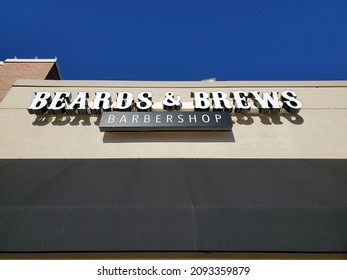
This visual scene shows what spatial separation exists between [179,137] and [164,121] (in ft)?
1.90

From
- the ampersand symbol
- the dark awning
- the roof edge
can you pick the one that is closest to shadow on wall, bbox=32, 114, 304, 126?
the roof edge

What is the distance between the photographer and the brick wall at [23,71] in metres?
7.66

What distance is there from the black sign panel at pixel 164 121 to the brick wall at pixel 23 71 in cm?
439

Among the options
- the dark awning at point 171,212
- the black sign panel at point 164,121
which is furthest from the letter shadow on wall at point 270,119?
the dark awning at point 171,212

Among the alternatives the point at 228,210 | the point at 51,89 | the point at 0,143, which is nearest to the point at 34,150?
the point at 0,143

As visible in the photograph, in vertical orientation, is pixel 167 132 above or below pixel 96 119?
below

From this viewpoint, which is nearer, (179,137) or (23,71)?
(179,137)

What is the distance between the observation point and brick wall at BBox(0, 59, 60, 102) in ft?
25.1

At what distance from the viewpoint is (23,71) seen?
26.5 feet

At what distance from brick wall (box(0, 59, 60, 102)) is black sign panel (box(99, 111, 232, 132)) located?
14.4ft

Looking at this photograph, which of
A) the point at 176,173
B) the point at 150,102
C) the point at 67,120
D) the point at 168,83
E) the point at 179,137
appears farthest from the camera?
the point at 168,83

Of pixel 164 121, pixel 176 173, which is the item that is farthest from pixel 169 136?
pixel 176 173

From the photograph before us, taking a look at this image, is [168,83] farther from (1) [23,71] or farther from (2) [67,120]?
(1) [23,71]

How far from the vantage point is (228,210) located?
9.77 feet
